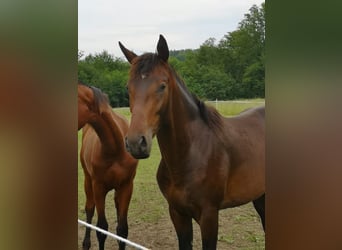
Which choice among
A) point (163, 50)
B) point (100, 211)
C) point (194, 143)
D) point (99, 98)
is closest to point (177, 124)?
point (194, 143)

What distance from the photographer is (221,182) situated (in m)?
1.85

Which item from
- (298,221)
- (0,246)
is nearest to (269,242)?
(298,221)

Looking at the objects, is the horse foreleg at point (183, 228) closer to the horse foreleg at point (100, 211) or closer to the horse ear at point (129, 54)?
the horse foreleg at point (100, 211)

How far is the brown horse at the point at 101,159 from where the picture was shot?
6.64ft

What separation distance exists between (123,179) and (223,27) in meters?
0.81

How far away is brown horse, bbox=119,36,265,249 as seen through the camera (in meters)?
1.80

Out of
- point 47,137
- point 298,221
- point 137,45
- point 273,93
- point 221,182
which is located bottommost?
point 298,221

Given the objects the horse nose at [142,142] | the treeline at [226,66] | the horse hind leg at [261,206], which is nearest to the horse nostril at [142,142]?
the horse nose at [142,142]

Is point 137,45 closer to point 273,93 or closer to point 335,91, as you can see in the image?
point 273,93

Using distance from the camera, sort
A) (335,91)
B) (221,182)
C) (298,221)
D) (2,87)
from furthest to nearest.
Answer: (2,87)
(221,182)
(298,221)
(335,91)

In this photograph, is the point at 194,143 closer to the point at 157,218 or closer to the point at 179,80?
the point at 179,80

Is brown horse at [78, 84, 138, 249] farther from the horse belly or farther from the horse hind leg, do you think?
the horse hind leg

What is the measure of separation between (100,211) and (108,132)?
0.37 meters

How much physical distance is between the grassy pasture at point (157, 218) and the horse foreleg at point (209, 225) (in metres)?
0.03
